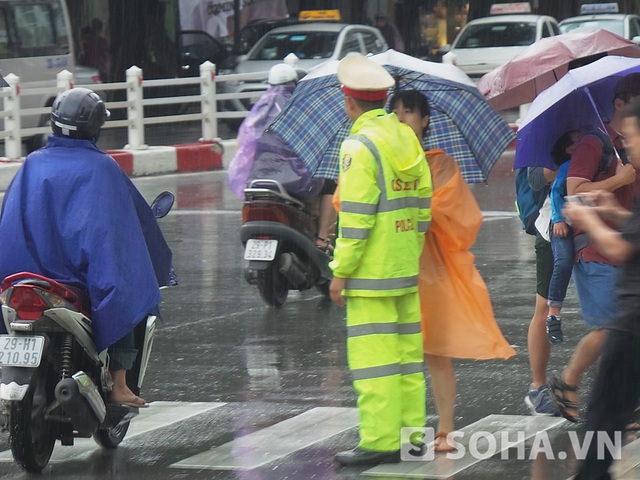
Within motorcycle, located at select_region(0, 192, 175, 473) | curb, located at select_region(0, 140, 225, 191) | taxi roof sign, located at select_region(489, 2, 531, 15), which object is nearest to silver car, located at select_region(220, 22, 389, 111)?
curb, located at select_region(0, 140, 225, 191)

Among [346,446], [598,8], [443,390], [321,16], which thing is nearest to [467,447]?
[443,390]

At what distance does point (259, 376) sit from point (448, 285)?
1.91 meters

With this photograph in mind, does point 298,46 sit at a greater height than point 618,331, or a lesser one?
lesser

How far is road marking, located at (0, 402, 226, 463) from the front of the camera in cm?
659

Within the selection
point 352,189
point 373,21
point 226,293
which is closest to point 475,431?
point 352,189

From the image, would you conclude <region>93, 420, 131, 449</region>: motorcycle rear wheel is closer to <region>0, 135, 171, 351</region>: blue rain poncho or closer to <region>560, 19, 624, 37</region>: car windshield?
<region>0, 135, 171, 351</region>: blue rain poncho

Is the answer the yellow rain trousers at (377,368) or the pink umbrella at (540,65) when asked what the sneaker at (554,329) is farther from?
the pink umbrella at (540,65)

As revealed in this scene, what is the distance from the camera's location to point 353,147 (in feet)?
20.0

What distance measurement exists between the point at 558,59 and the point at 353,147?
1.91m

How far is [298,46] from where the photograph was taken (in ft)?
81.3

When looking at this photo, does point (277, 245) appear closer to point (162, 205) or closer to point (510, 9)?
point (162, 205)

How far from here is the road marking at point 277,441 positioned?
6.28 m

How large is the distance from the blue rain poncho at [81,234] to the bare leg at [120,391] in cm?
31

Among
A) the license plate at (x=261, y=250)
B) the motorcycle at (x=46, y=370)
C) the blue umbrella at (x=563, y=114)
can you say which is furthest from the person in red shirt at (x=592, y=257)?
the license plate at (x=261, y=250)
